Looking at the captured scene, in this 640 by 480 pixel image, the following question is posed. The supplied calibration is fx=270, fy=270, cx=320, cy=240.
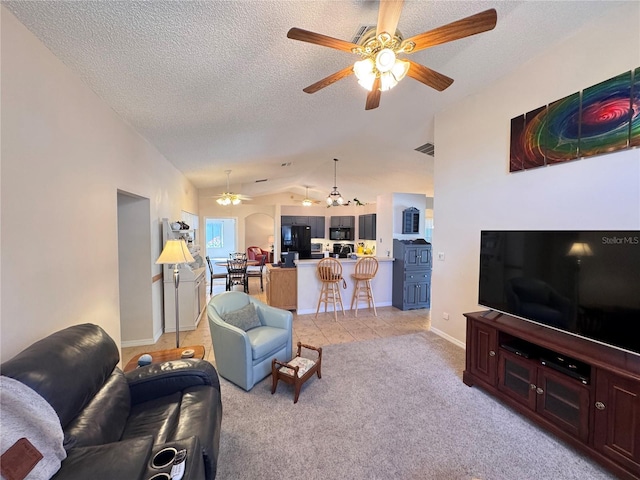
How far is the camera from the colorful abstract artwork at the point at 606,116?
6.60 feet

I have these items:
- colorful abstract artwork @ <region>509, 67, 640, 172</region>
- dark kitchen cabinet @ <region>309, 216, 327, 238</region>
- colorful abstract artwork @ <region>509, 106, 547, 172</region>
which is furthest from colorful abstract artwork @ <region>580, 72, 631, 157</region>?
dark kitchen cabinet @ <region>309, 216, 327, 238</region>

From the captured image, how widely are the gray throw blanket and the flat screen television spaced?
303 cm

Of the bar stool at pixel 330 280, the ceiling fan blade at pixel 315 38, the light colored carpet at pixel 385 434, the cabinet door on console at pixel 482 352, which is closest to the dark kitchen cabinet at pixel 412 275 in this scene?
the bar stool at pixel 330 280

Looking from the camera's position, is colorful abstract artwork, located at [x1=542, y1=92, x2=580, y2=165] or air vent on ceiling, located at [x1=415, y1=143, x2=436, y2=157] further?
air vent on ceiling, located at [x1=415, y1=143, x2=436, y2=157]

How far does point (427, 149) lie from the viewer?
4590 mm

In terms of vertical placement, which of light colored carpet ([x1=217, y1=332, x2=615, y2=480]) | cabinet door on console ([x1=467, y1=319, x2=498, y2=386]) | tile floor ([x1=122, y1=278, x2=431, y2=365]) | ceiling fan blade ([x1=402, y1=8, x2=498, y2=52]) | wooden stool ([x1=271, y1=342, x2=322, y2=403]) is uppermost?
ceiling fan blade ([x1=402, y1=8, x2=498, y2=52])

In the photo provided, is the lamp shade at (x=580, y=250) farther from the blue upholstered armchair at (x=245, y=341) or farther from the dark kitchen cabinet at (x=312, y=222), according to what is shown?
the dark kitchen cabinet at (x=312, y=222)

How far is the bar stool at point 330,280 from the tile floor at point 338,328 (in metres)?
0.23

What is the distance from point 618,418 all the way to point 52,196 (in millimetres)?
3742

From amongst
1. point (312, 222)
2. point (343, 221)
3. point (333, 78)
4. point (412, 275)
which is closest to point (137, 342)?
point (333, 78)

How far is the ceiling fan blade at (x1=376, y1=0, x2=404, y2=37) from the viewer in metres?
1.33

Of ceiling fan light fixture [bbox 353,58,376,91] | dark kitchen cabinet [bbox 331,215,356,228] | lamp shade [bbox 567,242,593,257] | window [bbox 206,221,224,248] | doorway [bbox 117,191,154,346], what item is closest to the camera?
ceiling fan light fixture [bbox 353,58,376,91]

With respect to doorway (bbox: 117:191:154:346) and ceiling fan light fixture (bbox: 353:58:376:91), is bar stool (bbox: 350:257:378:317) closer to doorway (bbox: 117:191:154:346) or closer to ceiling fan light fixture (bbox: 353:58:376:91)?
doorway (bbox: 117:191:154:346)

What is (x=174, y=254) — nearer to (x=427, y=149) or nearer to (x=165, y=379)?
(x=165, y=379)
